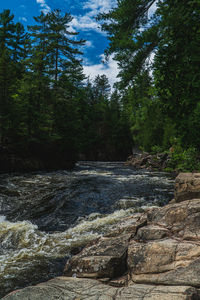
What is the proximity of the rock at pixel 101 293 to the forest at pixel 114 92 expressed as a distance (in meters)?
3.52

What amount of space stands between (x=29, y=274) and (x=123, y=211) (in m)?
4.27

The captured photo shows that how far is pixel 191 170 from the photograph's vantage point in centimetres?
1013

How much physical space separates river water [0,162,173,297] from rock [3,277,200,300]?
1.32m

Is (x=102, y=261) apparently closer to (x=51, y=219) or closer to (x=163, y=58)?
(x=51, y=219)

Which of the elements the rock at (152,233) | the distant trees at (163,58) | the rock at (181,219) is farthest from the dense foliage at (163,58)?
the rock at (152,233)

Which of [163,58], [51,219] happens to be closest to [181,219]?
[163,58]

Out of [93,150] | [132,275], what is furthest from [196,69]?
[93,150]

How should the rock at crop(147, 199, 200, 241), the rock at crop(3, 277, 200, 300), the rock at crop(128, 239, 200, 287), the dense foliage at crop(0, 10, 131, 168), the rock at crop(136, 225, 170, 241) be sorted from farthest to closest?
the dense foliage at crop(0, 10, 131, 168) < the rock at crop(136, 225, 170, 241) < the rock at crop(147, 199, 200, 241) < the rock at crop(128, 239, 200, 287) < the rock at crop(3, 277, 200, 300)

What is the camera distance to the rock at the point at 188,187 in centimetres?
561

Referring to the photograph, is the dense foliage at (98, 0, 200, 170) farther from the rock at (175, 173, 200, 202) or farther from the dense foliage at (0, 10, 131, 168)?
the dense foliage at (0, 10, 131, 168)

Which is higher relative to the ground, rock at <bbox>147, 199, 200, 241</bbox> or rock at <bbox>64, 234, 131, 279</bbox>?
rock at <bbox>147, 199, 200, 241</bbox>

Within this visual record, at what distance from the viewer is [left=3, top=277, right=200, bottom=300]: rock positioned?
7.99 feet

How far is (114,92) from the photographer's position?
26.4ft

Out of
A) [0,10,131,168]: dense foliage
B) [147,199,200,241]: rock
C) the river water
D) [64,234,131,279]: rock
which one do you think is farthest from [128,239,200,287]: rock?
[0,10,131,168]: dense foliage
